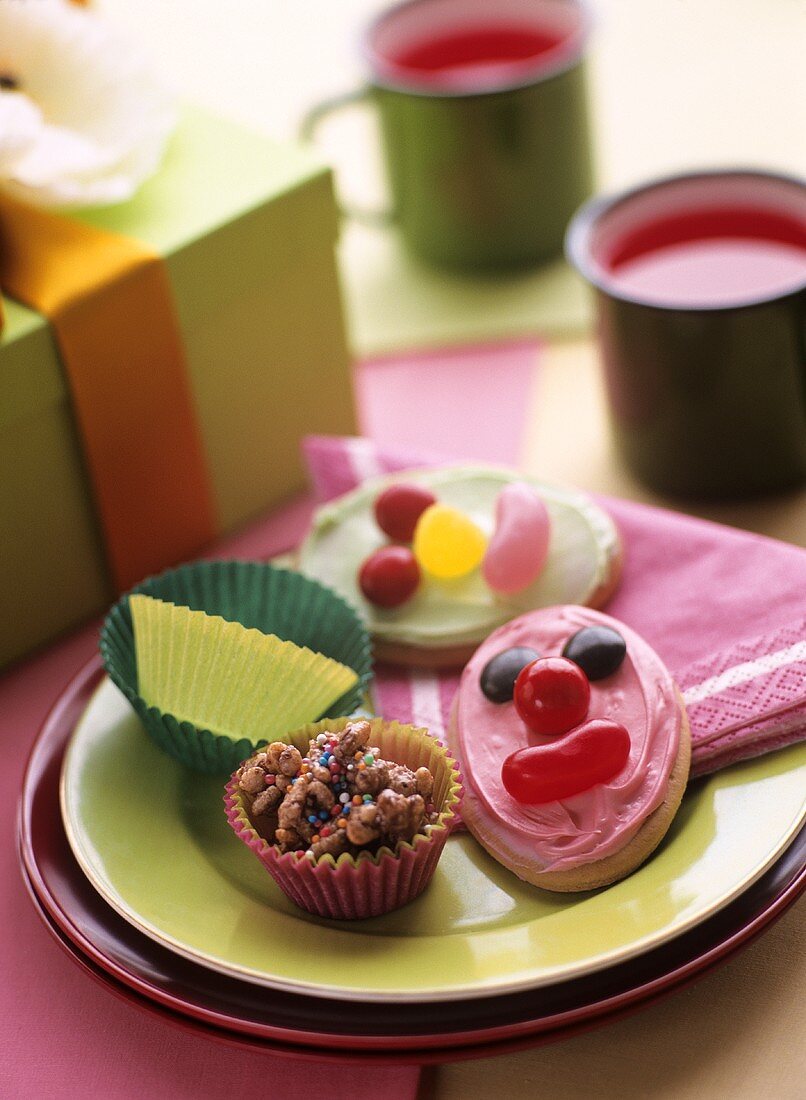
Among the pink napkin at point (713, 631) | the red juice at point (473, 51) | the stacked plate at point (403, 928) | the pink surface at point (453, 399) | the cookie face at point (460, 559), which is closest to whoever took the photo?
the stacked plate at point (403, 928)

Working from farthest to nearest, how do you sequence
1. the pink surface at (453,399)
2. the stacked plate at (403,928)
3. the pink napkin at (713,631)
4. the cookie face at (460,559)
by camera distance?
the pink surface at (453,399) < the cookie face at (460,559) < the pink napkin at (713,631) < the stacked plate at (403,928)

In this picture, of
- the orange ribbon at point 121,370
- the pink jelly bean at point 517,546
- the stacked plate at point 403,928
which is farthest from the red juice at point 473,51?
the stacked plate at point 403,928

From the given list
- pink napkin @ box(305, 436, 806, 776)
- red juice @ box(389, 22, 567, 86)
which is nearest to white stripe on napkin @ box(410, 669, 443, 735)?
pink napkin @ box(305, 436, 806, 776)

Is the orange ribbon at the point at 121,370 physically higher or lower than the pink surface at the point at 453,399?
higher

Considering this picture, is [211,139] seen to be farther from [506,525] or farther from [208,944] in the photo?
[208,944]

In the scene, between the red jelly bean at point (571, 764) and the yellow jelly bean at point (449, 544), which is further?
the yellow jelly bean at point (449, 544)

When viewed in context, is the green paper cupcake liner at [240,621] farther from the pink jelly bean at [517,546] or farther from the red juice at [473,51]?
the red juice at [473,51]

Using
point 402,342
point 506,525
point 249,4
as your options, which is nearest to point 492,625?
point 506,525
